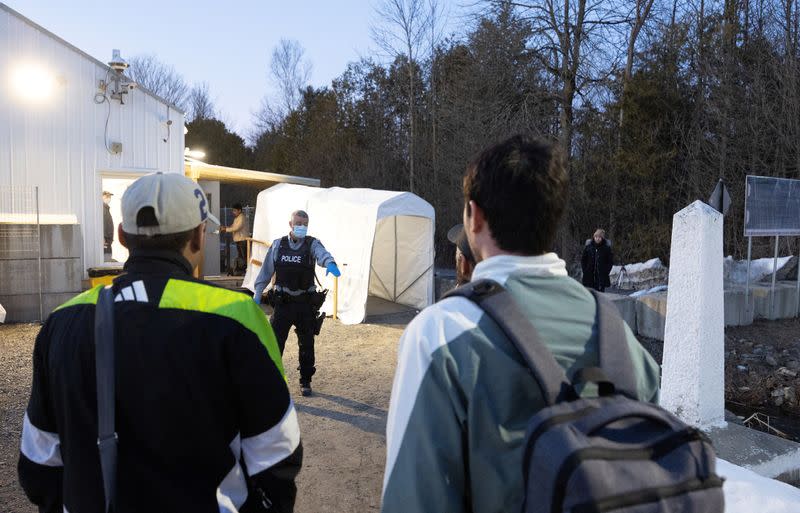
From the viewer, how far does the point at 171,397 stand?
1.70 m

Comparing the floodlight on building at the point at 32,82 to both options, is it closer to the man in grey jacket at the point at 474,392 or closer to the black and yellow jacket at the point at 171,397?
the black and yellow jacket at the point at 171,397

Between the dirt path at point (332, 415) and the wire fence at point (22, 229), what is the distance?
1.12 meters

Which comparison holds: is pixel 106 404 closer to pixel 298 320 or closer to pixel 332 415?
pixel 332 415

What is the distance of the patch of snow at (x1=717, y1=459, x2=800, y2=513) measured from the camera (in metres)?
3.16

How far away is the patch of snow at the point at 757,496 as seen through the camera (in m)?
3.16

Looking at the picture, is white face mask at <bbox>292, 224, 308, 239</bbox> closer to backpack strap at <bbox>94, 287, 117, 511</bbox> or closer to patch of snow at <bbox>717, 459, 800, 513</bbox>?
patch of snow at <bbox>717, 459, 800, 513</bbox>

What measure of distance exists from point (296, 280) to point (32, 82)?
7278 mm

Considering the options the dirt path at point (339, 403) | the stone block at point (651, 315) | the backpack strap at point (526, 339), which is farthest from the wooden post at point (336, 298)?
the backpack strap at point (526, 339)

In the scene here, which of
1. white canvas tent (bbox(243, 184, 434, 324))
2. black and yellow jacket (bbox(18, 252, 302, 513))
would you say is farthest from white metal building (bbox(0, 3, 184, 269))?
black and yellow jacket (bbox(18, 252, 302, 513))

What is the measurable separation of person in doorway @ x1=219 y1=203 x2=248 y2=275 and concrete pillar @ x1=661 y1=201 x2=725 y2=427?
40.0 ft

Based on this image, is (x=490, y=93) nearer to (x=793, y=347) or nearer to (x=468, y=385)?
(x=793, y=347)

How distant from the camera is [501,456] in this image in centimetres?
130

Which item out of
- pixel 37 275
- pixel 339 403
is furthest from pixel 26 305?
pixel 339 403

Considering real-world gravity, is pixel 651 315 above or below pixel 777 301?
below
